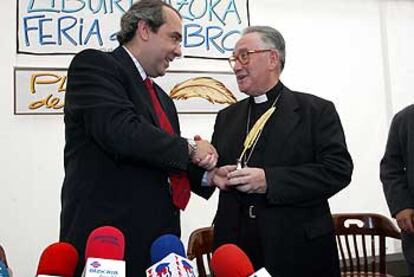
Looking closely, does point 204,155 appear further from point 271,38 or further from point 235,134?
point 271,38

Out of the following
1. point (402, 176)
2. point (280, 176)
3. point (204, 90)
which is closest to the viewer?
point (280, 176)

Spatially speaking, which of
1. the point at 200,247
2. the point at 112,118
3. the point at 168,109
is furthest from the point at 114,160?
the point at 200,247

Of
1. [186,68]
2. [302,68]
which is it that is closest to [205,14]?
[186,68]

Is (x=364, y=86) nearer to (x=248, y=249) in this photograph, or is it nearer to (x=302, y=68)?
(x=302, y=68)

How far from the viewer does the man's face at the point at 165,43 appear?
1.57 metres

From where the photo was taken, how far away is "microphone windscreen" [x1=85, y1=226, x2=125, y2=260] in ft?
2.86

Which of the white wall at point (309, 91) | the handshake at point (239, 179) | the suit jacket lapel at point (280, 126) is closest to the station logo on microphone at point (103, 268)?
the handshake at point (239, 179)

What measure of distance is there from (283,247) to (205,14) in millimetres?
1749

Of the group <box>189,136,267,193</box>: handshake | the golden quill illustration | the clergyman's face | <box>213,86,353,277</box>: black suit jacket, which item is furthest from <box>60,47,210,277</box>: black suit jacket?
the golden quill illustration

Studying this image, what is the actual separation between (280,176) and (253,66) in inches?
18.6

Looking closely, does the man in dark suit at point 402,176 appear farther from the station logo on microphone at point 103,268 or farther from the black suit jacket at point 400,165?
the station logo on microphone at point 103,268

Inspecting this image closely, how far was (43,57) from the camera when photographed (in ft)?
9.19

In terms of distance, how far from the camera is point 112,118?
1.31 metres

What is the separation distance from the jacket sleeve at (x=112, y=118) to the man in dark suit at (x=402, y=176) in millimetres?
1489
